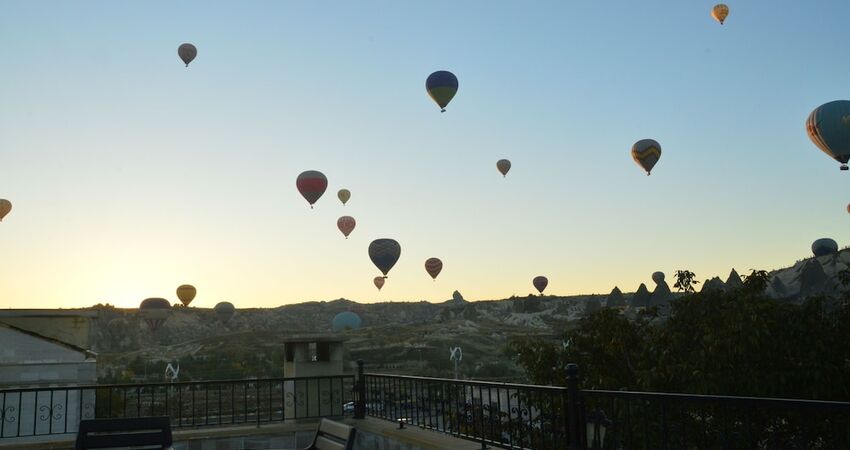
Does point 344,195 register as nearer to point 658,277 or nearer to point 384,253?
point 384,253

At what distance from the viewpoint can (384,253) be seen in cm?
5338

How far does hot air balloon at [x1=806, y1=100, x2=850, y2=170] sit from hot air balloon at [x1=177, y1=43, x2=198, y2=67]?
32.7m

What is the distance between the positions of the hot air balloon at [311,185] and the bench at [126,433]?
36.4 metres

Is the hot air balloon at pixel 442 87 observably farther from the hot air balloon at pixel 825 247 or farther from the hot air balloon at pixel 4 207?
the hot air balloon at pixel 825 247

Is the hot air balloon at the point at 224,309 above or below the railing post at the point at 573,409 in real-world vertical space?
Answer: above

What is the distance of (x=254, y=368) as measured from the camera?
104 metres

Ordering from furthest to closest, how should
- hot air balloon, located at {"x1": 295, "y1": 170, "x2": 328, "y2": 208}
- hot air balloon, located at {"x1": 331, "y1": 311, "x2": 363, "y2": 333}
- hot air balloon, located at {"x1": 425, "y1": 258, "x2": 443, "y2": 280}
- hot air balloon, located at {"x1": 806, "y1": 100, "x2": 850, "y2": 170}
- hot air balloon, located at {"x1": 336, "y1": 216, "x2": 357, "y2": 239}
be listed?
hot air balloon, located at {"x1": 331, "y1": 311, "x2": 363, "y2": 333}
hot air balloon, located at {"x1": 425, "y1": 258, "x2": 443, "y2": 280}
hot air balloon, located at {"x1": 336, "y1": 216, "x2": 357, "y2": 239}
hot air balloon, located at {"x1": 295, "y1": 170, "x2": 328, "y2": 208}
hot air balloon, located at {"x1": 806, "y1": 100, "x2": 850, "y2": 170}

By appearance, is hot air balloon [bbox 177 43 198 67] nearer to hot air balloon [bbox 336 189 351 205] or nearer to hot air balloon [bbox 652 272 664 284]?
hot air balloon [bbox 336 189 351 205]

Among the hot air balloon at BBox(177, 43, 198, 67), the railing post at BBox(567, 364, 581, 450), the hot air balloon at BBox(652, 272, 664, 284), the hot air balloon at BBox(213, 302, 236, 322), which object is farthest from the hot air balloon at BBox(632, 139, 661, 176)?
the hot air balloon at BBox(213, 302, 236, 322)

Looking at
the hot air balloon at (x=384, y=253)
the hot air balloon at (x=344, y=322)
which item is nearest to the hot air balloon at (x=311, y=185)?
the hot air balloon at (x=384, y=253)

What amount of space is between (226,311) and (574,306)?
6996 centimetres

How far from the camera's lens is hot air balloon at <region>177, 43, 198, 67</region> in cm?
4075

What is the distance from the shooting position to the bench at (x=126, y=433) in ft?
21.3

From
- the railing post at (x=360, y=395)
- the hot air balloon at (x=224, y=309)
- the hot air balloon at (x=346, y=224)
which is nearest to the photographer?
the railing post at (x=360, y=395)
